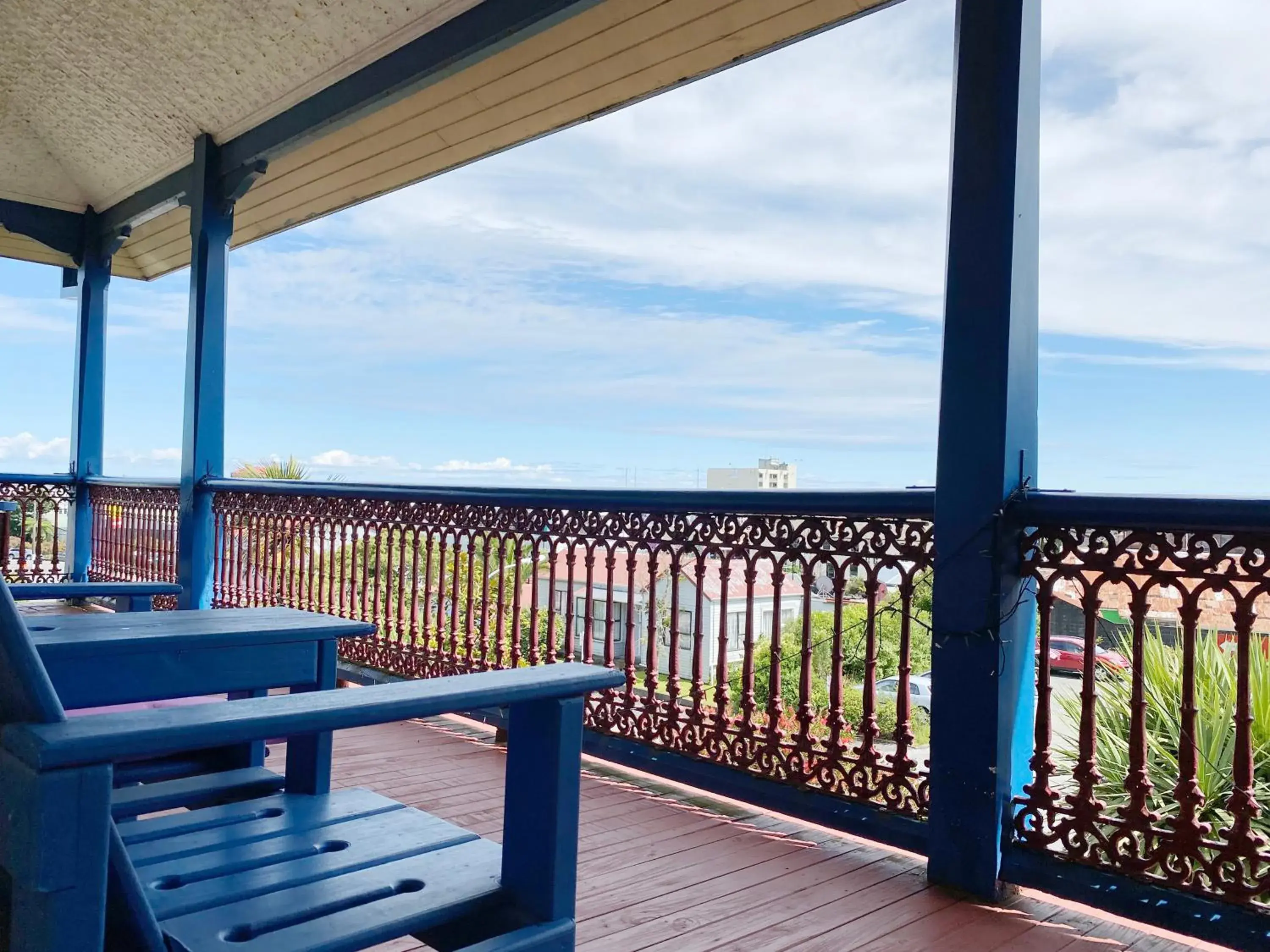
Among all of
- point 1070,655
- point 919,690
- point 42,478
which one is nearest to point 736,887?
point 919,690

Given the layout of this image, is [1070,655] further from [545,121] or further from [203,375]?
[203,375]

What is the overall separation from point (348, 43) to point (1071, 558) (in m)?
4.38

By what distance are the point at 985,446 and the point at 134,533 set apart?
7.18 meters

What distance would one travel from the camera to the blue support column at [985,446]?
7.80 ft

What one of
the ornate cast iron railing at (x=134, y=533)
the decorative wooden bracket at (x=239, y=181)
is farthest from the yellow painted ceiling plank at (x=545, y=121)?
the ornate cast iron railing at (x=134, y=533)

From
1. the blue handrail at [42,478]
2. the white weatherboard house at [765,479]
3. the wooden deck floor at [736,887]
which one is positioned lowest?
the wooden deck floor at [736,887]

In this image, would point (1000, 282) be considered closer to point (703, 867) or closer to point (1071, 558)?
point (1071, 558)

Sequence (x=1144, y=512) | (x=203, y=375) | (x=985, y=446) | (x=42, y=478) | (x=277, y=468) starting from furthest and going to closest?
(x=277, y=468)
(x=42, y=478)
(x=203, y=375)
(x=985, y=446)
(x=1144, y=512)


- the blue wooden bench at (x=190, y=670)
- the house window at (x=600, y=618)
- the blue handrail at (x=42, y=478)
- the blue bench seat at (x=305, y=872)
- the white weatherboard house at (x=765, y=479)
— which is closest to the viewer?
the blue bench seat at (x=305, y=872)

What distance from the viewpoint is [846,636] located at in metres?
2.81

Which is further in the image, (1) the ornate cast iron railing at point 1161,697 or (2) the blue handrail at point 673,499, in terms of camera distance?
(2) the blue handrail at point 673,499

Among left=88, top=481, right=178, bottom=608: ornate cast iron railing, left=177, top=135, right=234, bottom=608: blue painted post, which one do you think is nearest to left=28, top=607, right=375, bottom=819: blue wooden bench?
left=177, top=135, right=234, bottom=608: blue painted post

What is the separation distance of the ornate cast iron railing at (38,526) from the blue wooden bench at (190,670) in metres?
7.14

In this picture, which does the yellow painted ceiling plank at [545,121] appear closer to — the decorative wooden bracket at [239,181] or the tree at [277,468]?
the decorative wooden bracket at [239,181]
